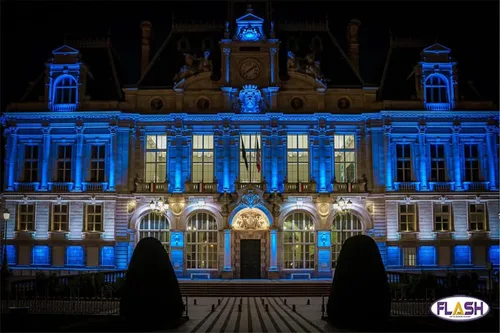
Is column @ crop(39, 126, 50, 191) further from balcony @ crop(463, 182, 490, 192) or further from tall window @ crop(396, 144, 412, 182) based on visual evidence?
balcony @ crop(463, 182, 490, 192)

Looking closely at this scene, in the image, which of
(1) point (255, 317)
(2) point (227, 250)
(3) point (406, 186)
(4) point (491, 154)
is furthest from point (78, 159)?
(4) point (491, 154)

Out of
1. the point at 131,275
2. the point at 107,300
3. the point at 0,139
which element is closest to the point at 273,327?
the point at 131,275

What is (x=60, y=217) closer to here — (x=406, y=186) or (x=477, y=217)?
(x=406, y=186)

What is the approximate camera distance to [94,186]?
46.7 meters

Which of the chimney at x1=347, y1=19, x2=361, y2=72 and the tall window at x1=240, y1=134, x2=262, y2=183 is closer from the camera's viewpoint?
the tall window at x1=240, y1=134, x2=262, y2=183

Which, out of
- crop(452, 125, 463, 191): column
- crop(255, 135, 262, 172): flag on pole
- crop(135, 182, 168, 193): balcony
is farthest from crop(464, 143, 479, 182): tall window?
crop(135, 182, 168, 193): balcony

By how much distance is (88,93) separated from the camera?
48750 mm

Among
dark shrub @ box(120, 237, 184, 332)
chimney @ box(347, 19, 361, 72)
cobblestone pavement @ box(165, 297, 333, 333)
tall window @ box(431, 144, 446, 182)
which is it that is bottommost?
cobblestone pavement @ box(165, 297, 333, 333)

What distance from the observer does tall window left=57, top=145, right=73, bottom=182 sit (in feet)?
156

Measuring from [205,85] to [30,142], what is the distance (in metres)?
14.3

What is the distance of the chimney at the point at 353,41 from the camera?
50625mm

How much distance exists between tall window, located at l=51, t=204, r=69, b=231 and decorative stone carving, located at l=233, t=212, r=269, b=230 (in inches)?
513

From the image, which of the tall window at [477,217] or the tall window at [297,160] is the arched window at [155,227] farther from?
the tall window at [477,217]

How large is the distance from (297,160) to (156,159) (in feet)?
35.6
